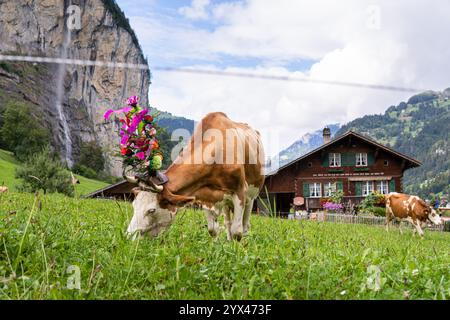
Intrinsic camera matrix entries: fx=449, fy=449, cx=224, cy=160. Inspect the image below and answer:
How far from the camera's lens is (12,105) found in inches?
3177

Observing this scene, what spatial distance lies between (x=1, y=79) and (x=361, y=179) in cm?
8609

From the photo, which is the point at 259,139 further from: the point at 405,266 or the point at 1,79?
the point at 1,79

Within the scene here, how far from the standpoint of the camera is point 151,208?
490 centimetres

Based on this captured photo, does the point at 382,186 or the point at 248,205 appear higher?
the point at 382,186

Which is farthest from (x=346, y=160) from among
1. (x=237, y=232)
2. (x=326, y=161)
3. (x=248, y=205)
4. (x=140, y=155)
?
(x=140, y=155)

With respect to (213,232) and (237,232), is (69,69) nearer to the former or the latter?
(237,232)

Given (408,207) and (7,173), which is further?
(7,173)

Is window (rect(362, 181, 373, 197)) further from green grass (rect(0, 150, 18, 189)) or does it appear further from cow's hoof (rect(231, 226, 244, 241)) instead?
cow's hoof (rect(231, 226, 244, 241))

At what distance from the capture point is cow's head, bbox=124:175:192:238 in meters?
4.85

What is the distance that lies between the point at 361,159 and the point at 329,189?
429cm

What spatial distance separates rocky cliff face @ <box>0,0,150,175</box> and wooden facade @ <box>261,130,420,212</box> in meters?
47.3

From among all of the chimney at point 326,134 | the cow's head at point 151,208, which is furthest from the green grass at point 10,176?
the cow's head at point 151,208

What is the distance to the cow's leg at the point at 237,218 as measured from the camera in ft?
19.3
